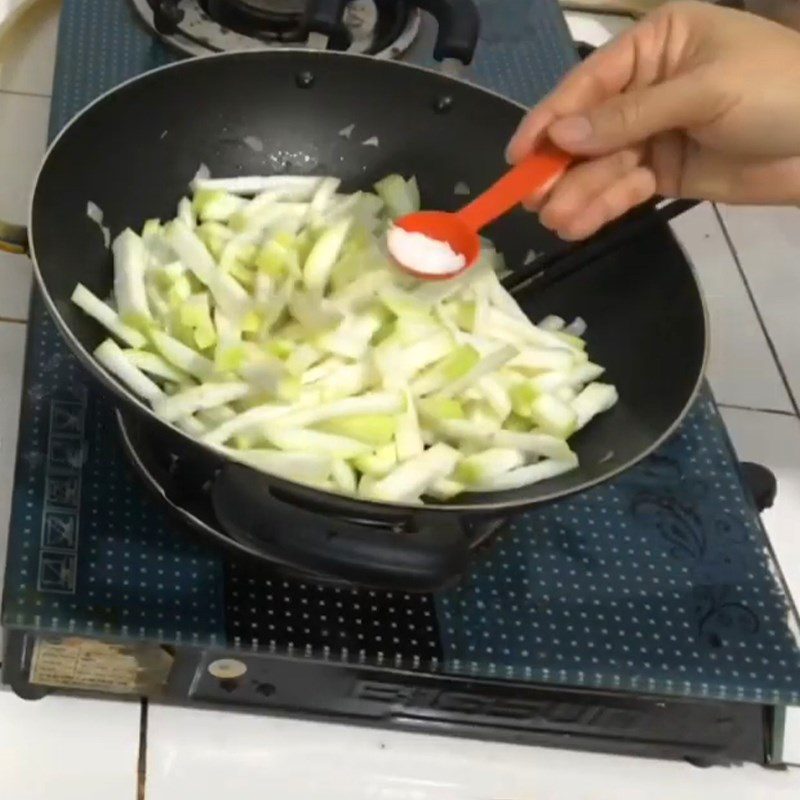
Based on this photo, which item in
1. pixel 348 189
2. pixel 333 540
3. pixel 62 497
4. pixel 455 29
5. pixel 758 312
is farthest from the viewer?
pixel 758 312

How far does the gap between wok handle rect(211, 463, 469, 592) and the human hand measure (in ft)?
0.76

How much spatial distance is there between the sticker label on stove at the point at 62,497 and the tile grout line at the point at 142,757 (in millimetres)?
105

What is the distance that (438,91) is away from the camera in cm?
80

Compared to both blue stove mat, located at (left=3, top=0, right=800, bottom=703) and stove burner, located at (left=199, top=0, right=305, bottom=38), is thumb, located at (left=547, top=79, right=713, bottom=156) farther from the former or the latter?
stove burner, located at (left=199, top=0, right=305, bottom=38)

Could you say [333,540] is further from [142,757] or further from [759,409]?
[759,409]

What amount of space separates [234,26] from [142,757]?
65 centimetres

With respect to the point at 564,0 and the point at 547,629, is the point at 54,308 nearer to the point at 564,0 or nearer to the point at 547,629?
the point at 547,629

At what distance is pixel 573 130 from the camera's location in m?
0.66

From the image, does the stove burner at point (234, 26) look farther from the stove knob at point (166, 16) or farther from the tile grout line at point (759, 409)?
the tile grout line at point (759, 409)

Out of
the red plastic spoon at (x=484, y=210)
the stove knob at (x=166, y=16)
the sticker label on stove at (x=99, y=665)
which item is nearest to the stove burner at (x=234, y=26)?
the stove knob at (x=166, y=16)

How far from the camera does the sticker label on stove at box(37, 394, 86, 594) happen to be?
0.64m

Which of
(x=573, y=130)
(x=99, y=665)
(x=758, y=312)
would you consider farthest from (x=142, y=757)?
(x=758, y=312)

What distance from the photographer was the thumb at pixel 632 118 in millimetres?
636

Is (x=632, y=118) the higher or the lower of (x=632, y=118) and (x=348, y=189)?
the higher
